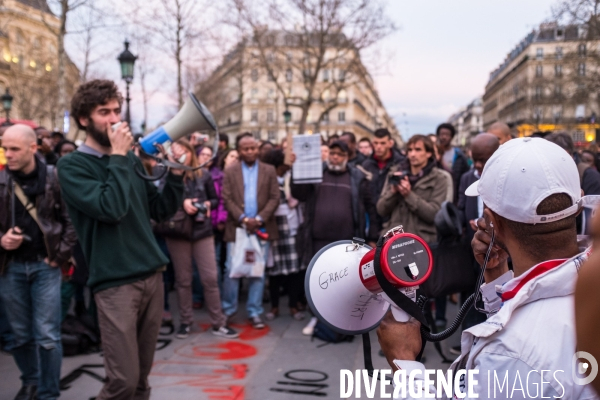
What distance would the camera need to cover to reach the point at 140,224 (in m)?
3.23

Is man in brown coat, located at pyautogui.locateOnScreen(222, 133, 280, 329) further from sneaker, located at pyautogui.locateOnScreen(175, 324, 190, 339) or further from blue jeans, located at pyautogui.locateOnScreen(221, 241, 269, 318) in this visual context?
sneaker, located at pyautogui.locateOnScreen(175, 324, 190, 339)

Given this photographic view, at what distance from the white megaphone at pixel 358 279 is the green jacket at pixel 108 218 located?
5.14ft

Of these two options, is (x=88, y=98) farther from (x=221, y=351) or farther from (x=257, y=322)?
(x=257, y=322)

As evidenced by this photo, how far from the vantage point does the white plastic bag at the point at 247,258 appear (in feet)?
19.9

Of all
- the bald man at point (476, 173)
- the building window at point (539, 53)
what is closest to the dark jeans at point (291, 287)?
the bald man at point (476, 173)

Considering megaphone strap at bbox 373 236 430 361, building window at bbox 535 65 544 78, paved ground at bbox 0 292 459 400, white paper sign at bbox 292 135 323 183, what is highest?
building window at bbox 535 65 544 78

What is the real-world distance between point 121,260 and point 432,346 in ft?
11.7

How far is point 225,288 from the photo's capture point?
20.5 ft

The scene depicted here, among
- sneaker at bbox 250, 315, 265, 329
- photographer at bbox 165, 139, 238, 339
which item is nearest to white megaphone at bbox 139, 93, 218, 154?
photographer at bbox 165, 139, 238, 339

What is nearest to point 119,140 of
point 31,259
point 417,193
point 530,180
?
point 31,259

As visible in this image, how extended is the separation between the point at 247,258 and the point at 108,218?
3195mm

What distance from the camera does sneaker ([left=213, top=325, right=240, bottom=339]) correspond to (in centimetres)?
570

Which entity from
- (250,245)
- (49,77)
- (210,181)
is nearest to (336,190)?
(250,245)

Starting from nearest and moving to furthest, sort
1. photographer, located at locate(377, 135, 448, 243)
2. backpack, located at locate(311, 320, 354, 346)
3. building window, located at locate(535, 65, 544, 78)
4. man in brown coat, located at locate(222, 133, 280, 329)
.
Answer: photographer, located at locate(377, 135, 448, 243) < backpack, located at locate(311, 320, 354, 346) < man in brown coat, located at locate(222, 133, 280, 329) < building window, located at locate(535, 65, 544, 78)
